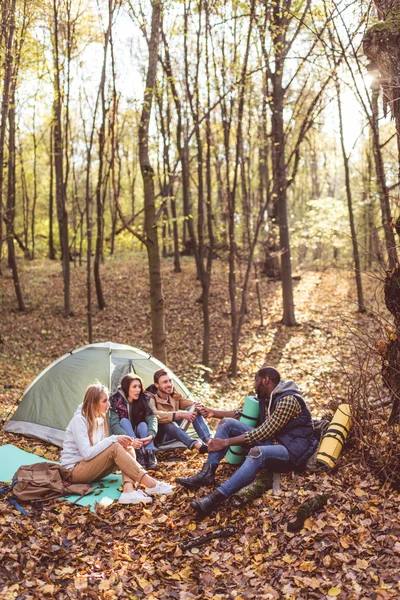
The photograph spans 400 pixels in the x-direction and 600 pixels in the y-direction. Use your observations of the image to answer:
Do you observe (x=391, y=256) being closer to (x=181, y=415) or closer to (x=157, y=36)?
(x=181, y=415)

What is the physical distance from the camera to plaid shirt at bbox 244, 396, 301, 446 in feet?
17.1

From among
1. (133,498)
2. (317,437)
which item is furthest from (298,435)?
(133,498)

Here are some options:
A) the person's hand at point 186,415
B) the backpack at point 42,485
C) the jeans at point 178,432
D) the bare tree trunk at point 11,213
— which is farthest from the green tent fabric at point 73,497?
the bare tree trunk at point 11,213

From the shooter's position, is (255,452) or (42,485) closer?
(255,452)

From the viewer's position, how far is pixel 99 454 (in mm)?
5594

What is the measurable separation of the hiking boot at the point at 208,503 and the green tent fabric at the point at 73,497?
3.28ft

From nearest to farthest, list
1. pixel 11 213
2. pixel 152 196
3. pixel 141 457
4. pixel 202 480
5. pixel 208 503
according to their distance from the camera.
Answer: pixel 208 503
pixel 202 480
pixel 141 457
pixel 152 196
pixel 11 213

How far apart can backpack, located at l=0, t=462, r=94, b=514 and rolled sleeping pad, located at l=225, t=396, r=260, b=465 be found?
1.49 metres

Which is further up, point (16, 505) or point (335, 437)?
point (335, 437)

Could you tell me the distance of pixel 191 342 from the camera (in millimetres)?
14453

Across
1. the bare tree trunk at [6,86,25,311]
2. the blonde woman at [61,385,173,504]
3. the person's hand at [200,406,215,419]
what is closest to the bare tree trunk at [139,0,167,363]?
the person's hand at [200,406,215,419]

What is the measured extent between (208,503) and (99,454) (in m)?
1.34

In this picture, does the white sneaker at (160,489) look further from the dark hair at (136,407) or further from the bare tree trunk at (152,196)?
the bare tree trunk at (152,196)

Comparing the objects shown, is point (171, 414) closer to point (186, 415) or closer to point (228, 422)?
point (186, 415)
